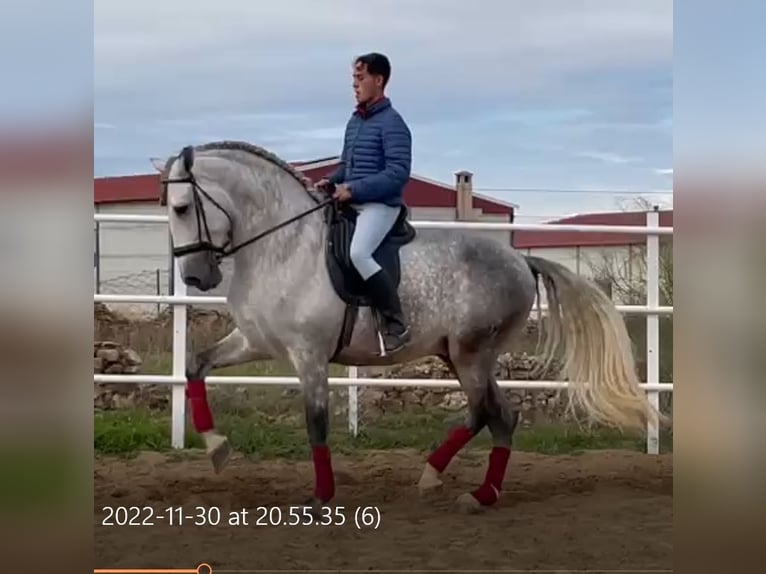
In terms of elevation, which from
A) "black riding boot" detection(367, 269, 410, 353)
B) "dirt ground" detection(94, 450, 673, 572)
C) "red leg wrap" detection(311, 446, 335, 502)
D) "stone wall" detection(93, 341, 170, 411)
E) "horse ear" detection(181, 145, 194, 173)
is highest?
"horse ear" detection(181, 145, 194, 173)

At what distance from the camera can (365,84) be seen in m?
2.13

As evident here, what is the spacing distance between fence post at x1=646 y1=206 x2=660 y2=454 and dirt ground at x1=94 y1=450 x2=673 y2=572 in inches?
4.1

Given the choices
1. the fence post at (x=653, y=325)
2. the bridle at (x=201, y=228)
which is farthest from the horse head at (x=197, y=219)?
the fence post at (x=653, y=325)

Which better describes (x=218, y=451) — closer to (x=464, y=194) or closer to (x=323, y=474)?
(x=323, y=474)

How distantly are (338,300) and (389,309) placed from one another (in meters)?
0.14

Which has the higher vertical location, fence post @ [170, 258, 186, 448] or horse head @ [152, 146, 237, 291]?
horse head @ [152, 146, 237, 291]

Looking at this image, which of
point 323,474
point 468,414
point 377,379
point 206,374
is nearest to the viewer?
point 323,474

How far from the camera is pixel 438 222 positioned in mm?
2508

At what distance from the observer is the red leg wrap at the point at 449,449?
2.52 metres

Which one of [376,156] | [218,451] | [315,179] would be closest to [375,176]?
[376,156]

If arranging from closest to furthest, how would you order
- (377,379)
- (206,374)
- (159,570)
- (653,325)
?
(159,570), (206,374), (377,379), (653,325)

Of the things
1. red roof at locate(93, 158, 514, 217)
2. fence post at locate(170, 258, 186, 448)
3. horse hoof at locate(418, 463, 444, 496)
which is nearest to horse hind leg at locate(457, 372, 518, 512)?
horse hoof at locate(418, 463, 444, 496)

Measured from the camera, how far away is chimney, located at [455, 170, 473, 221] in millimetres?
2283

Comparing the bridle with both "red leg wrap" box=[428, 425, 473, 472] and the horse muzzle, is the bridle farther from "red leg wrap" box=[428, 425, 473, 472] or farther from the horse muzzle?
"red leg wrap" box=[428, 425, 473, 472]
